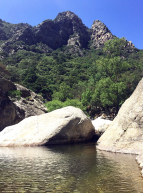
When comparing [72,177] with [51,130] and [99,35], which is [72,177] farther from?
[99,35]

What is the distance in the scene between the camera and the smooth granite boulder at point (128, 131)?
1398 cm

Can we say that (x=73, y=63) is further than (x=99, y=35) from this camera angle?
No

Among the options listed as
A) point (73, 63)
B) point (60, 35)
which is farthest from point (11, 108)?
point (60, 35)

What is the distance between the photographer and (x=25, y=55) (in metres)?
126

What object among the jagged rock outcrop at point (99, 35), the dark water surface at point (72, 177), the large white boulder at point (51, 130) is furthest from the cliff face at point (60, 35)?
the dark water surface at point (72, 177)

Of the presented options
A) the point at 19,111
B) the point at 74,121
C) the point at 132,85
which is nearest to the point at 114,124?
the point at 74,121

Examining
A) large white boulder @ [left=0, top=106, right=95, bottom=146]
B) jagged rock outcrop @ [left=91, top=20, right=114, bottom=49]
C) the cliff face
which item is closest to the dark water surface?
large white boulder @ [left=0, top=106, right=95, bottom=146]

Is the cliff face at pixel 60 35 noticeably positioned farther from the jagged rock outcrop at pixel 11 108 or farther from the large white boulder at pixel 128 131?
the large white boulder at pixel 128 131

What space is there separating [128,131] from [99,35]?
179970 mm

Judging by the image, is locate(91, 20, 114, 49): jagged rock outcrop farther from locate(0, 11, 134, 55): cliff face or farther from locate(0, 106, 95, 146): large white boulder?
locate(0, 106, 95, 146): large white boulder

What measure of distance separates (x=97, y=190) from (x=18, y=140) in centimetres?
1337

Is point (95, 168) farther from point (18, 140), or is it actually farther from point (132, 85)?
point (132, 85)

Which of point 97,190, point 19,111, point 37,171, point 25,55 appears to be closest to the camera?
point 97,190

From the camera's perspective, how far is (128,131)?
1470 cm
